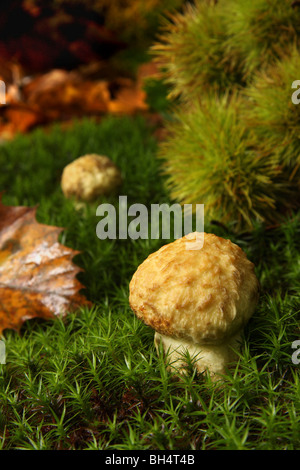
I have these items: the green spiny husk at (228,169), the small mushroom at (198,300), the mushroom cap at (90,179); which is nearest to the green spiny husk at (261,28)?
the green spiny husk at (228,169)

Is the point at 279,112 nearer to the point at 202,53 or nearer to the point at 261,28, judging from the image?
the point at 261,28

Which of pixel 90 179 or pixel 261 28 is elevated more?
pixel 261 28

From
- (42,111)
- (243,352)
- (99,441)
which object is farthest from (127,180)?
(42,111)

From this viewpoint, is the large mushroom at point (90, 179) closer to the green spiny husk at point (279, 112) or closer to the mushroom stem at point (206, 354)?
the green spiny husk at point (279, 112)

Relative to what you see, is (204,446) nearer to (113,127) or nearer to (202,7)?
(202,7)

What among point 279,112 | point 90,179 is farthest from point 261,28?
point 90,179
